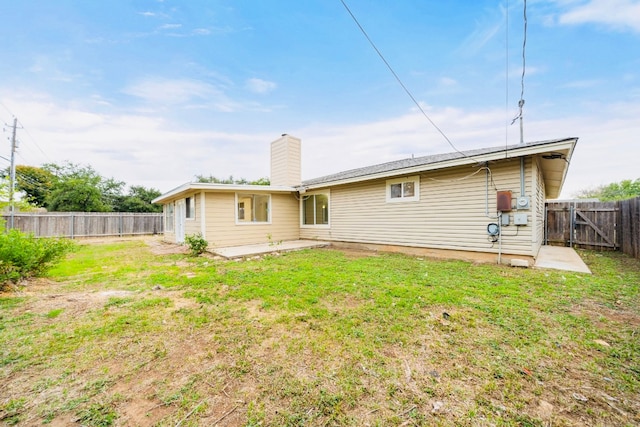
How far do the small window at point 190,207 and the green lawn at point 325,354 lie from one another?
5334 mm

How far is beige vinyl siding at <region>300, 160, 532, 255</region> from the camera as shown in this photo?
227 inches

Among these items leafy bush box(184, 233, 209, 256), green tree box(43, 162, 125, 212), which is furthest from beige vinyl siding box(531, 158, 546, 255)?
green tree box(43, 162, 125, 212)

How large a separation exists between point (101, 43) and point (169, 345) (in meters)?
8.96

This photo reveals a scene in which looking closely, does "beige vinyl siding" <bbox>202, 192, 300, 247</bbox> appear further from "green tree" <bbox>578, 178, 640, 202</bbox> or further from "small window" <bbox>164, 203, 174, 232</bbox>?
"green tree" <bbox>578, 178, 640, 202</bbox>

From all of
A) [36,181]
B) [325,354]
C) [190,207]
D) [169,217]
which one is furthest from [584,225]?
[36,181]

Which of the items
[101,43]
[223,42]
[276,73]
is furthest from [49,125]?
[276,73]

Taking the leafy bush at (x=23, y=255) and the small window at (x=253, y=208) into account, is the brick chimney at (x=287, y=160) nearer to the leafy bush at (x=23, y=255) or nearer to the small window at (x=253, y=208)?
the small window at (x=253, y=208)

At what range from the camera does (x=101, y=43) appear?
695 centimetres

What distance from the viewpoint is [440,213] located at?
680 cm

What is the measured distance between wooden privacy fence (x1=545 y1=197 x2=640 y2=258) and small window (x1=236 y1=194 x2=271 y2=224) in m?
11.0

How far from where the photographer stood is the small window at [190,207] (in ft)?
30.4

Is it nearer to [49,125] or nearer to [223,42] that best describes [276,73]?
[223,42]

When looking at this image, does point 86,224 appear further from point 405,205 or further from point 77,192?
point 405,205

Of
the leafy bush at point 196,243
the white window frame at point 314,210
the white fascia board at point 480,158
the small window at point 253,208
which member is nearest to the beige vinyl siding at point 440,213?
the white fascia board at point 480,158
